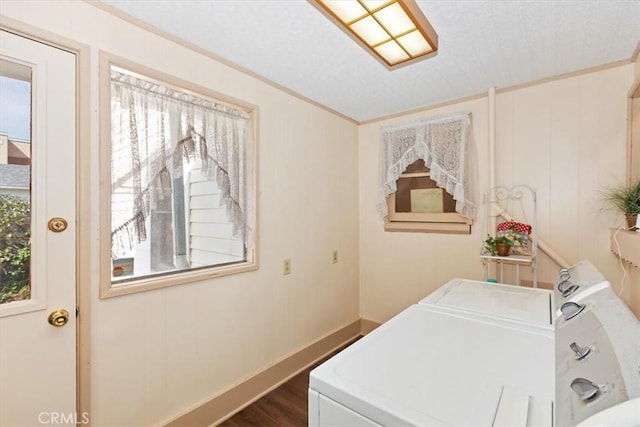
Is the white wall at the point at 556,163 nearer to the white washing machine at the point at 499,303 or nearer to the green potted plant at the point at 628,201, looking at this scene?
the green potted plant at the point at 628,201

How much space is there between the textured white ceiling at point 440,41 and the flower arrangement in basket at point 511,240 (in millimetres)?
1078

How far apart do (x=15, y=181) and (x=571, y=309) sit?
218cm

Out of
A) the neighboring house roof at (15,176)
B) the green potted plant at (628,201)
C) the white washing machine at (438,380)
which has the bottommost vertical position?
the white washing machine at (438,380)

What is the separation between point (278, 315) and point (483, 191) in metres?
1.93

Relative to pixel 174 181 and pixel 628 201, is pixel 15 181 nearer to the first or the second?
pixel 174 181

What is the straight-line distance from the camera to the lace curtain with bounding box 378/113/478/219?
246 centimetres

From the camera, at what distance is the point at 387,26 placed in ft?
4.64

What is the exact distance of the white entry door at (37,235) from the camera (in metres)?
1.18

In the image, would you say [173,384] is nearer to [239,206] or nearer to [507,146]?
[239,206]

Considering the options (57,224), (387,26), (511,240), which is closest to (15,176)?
(57,224)

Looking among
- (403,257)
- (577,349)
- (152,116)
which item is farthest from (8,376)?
(403,257)

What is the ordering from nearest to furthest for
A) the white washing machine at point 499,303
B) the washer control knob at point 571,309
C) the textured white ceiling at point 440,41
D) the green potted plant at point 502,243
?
the washer control knob at point 571,309, the white washing machine at point 499,303, the textured white ceiling at point 440,41, the green potted plant at point 502,243

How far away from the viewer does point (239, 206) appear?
201 cm

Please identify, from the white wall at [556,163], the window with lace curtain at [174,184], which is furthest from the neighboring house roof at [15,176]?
the white wall at [556,163]
